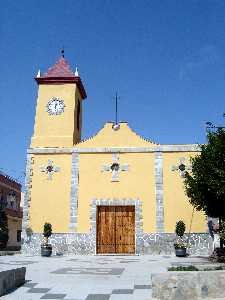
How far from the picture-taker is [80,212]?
24766 millimetres

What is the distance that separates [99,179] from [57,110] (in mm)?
6232

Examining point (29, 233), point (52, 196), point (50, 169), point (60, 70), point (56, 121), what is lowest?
point (29, 233)

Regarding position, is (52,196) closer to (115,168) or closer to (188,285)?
(115,168)

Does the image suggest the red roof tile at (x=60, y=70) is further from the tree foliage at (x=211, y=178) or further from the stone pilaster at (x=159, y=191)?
the tree foliage at (x=211, y=178)

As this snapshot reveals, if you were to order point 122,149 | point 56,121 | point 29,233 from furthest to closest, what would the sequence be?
1. point 56,121
2. point 122,149
3. point 29,233

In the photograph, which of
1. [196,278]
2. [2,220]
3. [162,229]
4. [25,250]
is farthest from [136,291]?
[2,220]

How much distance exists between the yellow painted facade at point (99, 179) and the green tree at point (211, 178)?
5375 mm

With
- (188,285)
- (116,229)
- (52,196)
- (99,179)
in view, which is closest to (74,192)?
(52,196)

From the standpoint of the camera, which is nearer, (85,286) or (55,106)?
(85,286)

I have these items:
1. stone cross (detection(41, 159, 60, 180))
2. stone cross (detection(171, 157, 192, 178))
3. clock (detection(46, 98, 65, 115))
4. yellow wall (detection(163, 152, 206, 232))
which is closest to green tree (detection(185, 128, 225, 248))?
yellow wall (detection(163, 152, 206, 232))

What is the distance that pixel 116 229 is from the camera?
2452cm

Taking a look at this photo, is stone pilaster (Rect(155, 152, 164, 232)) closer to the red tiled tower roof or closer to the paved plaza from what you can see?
the red tiled tower roof

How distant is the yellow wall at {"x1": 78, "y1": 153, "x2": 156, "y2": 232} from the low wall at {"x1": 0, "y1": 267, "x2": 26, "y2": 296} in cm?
1416

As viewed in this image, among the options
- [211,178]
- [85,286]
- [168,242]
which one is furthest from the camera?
[168,242]
